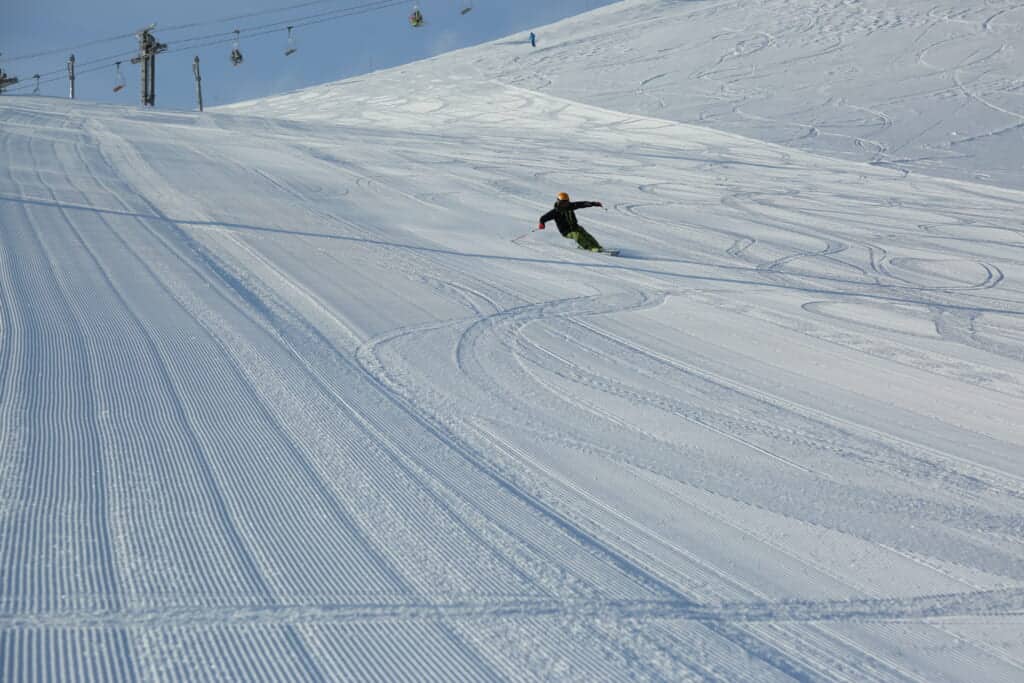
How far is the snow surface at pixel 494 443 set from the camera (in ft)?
10.3

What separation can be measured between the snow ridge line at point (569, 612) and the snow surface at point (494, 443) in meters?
0.01

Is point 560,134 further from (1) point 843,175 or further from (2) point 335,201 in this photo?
(2) point 335,201

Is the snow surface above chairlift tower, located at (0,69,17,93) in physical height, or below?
below

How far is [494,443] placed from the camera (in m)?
4.98

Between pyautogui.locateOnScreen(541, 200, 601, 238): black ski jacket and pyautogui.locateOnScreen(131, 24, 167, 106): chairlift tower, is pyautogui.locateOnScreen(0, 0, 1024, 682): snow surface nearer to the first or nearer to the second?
pyautogui.locateOnScreen(541, 200, 601, 238): black ski jacket

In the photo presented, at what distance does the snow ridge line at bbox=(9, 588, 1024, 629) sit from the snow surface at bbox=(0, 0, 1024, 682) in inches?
0.5

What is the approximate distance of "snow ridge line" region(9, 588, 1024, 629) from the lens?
3.05 metres

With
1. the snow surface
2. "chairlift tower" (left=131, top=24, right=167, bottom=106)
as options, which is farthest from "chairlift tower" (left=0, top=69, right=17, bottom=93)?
the snow surface

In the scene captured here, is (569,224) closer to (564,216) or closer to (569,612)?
(564,216)

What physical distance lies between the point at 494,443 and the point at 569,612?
68.7 inches

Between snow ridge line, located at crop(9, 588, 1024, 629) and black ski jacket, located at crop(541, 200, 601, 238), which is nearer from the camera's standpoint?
snow ridge line, located at crop(9, 588, 1024, 629)

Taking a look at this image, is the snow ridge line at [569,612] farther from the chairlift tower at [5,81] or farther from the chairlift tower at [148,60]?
the chairlift tower at [5,81]

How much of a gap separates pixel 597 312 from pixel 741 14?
4691 centimetres

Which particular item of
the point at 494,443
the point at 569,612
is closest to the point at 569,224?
the point at 494,443
